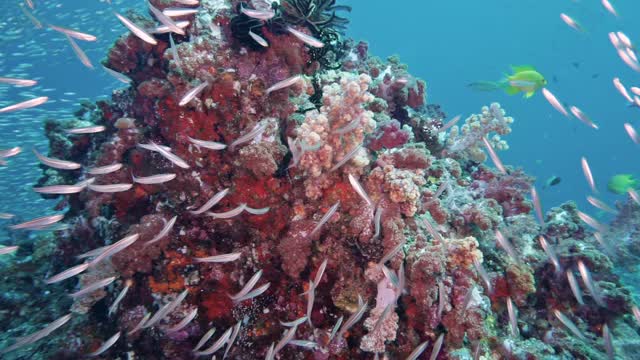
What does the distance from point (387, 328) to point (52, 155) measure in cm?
791

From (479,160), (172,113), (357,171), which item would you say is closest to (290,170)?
(357,171)

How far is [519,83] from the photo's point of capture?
741 cm

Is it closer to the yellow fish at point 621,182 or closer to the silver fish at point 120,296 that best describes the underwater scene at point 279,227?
the silver fish at point 120,296

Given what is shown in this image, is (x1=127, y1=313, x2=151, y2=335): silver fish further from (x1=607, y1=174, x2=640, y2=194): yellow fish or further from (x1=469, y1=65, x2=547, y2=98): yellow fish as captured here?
(x1=607, y1=174, x2=640, y2=194): yellow fish

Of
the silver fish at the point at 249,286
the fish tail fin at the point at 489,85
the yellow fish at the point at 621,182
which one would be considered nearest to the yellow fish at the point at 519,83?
the fish tail fin at the point at 489,85

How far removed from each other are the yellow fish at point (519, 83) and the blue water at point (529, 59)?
10419cm

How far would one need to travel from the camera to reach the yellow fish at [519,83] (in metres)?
7.36

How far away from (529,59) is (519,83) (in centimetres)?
15889

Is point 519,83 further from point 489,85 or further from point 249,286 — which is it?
point 249,286

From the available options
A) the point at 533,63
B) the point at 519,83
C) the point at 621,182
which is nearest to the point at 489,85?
the point at 519,83

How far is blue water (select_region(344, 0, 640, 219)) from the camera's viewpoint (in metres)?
109

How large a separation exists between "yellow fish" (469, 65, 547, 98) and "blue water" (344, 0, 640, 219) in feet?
342

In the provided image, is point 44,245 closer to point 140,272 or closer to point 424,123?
point 140,272

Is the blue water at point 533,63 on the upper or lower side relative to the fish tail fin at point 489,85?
upper
